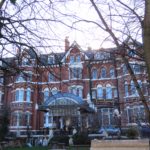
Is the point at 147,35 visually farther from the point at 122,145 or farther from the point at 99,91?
the point at 99,91

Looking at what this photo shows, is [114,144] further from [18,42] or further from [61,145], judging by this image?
[61,145]

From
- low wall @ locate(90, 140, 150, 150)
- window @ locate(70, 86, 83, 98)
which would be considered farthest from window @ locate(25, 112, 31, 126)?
low wall @ locate(90, 140, 150, 150)

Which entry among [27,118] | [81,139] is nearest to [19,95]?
[27,118]

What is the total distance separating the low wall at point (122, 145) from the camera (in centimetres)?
1027

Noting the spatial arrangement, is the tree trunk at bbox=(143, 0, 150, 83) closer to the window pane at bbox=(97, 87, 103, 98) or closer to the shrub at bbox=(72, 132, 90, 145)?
the shrub at bbox=(72, 132, 90, 145)

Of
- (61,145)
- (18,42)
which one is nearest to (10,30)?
(18,42)

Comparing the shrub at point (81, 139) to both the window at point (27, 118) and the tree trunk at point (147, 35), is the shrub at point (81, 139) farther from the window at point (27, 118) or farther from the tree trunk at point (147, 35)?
the tree trunk at point (147, 35)

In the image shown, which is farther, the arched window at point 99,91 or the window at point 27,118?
the arched window at point 99,91

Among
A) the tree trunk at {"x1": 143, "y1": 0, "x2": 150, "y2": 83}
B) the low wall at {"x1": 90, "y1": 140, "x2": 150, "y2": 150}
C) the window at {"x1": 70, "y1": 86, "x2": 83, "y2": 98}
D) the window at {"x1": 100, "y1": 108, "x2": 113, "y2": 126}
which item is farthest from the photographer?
the window at {"x1": 70, "y1": 86, "x2": 83, "y2": 98}

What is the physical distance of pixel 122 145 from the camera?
1045 centimetres

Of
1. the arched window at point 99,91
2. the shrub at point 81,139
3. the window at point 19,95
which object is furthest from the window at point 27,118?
the shrub at point 81,139

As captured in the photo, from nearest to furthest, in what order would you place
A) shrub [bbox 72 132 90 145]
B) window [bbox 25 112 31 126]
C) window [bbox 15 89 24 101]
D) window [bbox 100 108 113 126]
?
shrub [bbox 72 132 90 145]
window [bbox 100 108 113 126]
window [bbox 25 112 31 126]
window [bbox 15 89 24 101]

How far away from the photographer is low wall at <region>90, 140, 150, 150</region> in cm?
1027

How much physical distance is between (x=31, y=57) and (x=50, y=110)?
24697 millimetres
